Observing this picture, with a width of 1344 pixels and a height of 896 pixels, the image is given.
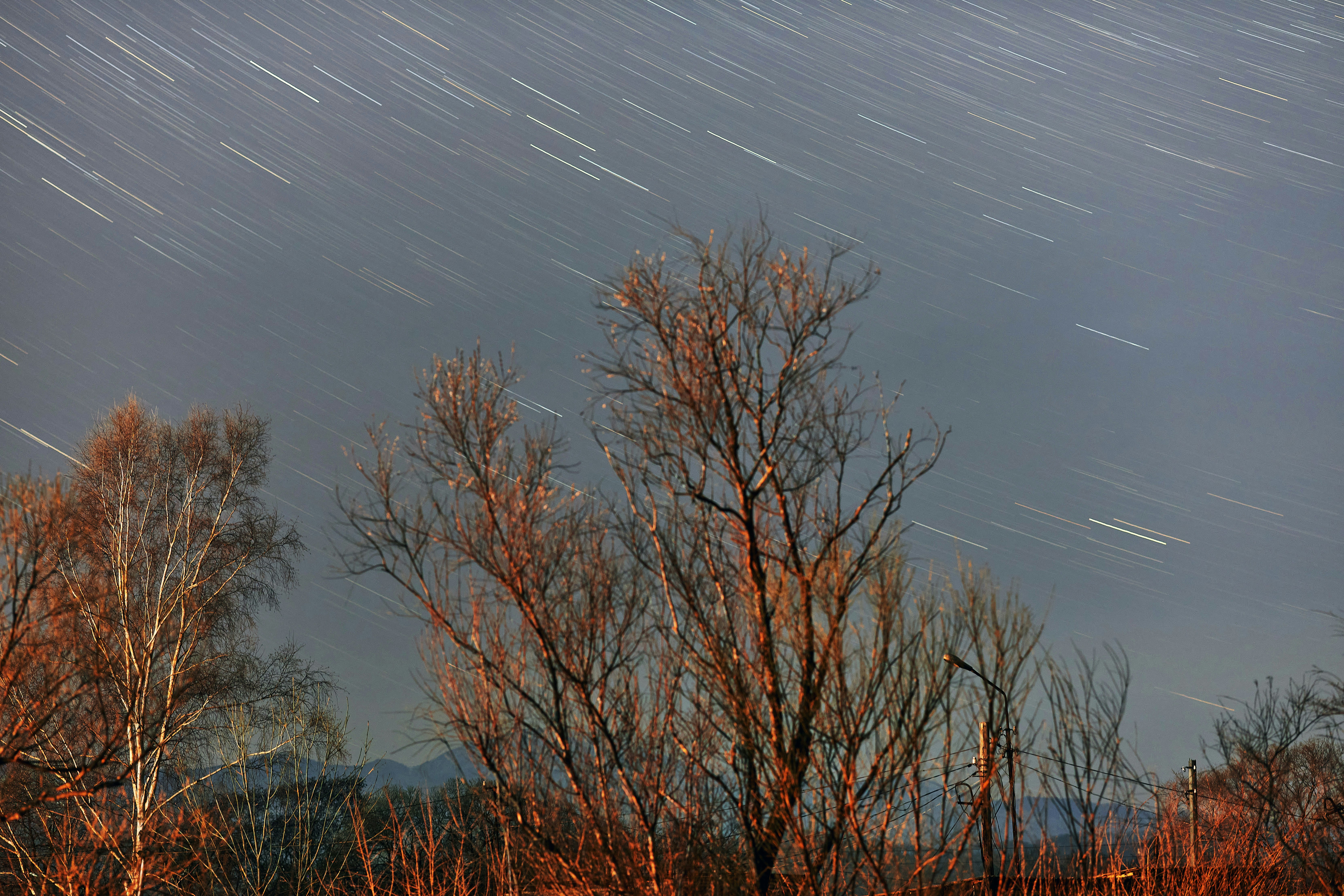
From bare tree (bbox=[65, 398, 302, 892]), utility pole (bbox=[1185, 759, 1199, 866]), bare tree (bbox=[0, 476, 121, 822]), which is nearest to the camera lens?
bare tree (bbox=[0, 476, 121, 822])

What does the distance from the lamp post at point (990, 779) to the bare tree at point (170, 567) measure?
12.4 m

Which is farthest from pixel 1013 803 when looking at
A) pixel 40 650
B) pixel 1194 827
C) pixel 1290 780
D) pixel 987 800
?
pixel 1290 780

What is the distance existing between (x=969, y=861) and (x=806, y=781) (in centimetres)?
206

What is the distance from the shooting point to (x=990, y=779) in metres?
10.7

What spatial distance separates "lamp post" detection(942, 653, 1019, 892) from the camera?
35.7 feet

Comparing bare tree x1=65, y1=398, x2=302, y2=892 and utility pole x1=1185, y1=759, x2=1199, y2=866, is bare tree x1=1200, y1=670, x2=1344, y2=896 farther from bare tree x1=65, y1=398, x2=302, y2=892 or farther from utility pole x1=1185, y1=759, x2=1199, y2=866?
bare tree x1=65, y1=398, x2=302, y2=892

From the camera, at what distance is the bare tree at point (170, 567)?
648 inches

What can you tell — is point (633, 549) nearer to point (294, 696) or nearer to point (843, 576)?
point (843, 576)

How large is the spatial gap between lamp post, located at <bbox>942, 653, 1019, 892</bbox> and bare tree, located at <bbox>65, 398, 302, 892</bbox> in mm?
12352

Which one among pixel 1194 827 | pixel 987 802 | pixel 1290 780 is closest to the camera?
pixel 987 802

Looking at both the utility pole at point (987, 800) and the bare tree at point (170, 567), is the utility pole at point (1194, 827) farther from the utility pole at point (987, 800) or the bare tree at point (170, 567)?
the bare tree at point (170, 567)

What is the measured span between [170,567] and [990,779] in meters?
15.7

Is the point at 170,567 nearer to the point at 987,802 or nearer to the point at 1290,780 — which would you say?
the point at 987,802

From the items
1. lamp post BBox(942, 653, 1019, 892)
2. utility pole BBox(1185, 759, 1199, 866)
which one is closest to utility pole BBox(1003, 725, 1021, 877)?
lamp post BBox(942, 653, 1019, 892)
